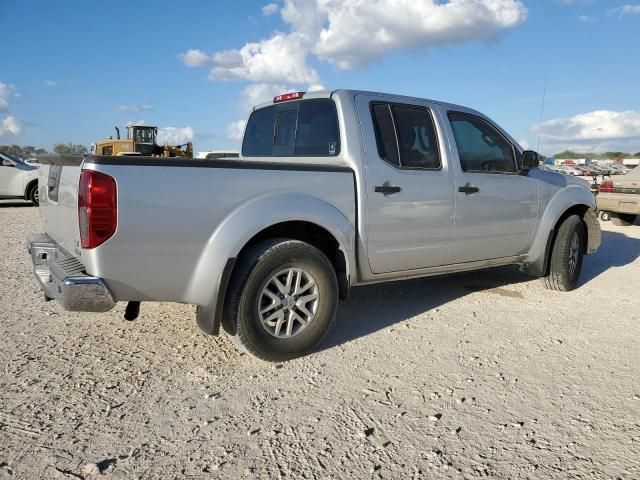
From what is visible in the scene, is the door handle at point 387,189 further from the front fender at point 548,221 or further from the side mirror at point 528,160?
the front fender at point 548,221

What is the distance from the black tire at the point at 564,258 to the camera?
5422 millimetres

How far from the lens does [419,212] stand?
412 cm

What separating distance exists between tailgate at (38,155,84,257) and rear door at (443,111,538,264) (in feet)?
9.82

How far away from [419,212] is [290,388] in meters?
1.81

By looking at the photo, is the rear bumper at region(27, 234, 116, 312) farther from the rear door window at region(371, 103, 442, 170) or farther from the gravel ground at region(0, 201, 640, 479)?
the rear door window at region(371, 103, 442, 170)

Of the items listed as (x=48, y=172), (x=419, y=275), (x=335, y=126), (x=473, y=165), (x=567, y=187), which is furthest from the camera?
(x=567, y=187)

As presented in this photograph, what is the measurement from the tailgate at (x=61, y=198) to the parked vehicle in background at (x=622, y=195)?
10349 millimetres

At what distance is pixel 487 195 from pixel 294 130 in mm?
1869

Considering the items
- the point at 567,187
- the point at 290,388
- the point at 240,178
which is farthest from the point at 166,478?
the point at 567,187

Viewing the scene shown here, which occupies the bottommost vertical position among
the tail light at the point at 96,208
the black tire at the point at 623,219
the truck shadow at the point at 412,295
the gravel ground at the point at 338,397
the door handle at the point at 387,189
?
the gravel ground at the point at 338,397

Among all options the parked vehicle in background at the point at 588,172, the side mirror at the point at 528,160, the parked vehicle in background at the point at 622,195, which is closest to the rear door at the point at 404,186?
the side mirror at the point at 528,160

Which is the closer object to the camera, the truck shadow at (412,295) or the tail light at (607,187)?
the truck shadow at (412,295)

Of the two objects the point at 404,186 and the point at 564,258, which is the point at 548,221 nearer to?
the point at 564,258

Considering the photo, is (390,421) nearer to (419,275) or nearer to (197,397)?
(197,397)
